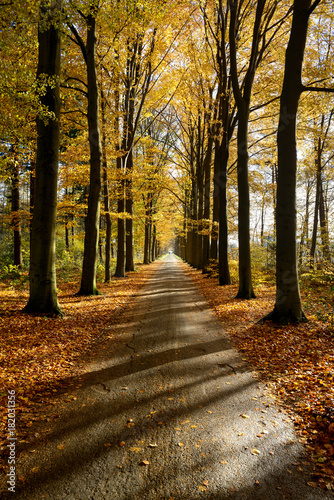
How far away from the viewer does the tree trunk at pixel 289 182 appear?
693cm

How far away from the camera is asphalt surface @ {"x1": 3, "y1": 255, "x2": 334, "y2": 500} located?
2402 millimetres

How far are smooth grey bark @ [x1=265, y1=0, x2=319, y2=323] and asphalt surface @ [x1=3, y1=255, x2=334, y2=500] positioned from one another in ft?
8.94

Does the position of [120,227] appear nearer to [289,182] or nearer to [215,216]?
[215,216]

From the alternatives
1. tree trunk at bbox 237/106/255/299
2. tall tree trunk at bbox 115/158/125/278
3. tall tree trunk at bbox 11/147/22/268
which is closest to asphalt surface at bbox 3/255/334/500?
tree trunk at bbox 237/106/255/299

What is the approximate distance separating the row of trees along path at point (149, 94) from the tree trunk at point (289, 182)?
0.09 ft

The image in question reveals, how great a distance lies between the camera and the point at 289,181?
7.00 metres

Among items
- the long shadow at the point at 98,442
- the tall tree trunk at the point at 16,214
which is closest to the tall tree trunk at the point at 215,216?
the tall tree trunk at the point at 16,214

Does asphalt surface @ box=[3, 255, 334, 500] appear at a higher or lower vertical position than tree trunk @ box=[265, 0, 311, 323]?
lower

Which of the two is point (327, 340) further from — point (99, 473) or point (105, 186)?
point (105, 186)

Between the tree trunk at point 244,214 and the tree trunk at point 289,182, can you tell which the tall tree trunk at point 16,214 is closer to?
the tree trunk at point 244,214

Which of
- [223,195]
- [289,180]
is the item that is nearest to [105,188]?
[223,195]

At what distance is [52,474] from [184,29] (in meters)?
17.5

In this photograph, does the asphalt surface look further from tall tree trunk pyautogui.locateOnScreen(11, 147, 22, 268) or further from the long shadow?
tall tree trunk pyautogui.locateOnScreen(11, 147, 22, 268)

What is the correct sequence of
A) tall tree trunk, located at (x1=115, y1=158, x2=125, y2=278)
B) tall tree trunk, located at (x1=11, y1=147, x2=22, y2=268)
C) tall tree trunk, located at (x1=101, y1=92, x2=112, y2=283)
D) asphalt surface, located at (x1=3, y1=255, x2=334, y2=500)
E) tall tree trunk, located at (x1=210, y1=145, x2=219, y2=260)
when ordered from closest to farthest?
asphalt surface, located at (x1=3, y1=255, x2=334, y2=500)
tall tree trunk, located at (x1=101, y1=92, x2=112, y2=283)
tall tree trunk, located at (x1=11, y1=147, x2=22, y2=268)
tall tree trunk, located at (x1=115, y1=158, x2=125, y2=278)
tall tree trunk, located at (x1=210, y1=145, x2=219, y2=260)
